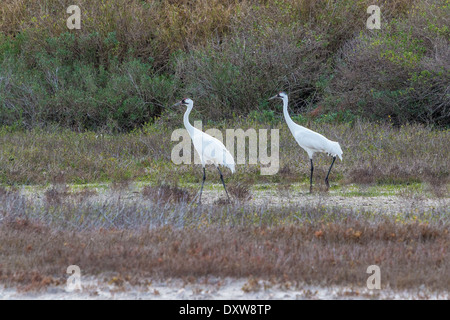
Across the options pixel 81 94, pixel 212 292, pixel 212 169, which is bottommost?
pixel 212 169

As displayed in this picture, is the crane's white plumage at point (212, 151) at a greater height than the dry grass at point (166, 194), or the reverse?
the crane's white plumage at point (212, 151)

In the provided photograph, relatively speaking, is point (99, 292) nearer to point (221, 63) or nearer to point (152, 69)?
point (221, 63)

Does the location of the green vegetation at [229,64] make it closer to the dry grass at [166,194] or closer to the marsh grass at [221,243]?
the dry grass at [166,194]

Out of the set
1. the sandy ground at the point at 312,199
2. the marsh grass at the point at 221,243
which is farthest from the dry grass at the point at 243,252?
the sandy ground at the point at 312,199

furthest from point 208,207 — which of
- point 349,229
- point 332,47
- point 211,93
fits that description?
point 332,47

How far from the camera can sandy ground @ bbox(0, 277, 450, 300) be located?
5.16 meters

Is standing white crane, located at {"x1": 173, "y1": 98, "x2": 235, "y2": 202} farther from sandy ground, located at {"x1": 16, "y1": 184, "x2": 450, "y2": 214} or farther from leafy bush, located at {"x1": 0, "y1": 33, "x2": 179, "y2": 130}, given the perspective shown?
A: leafy bush, located at {"x1": 0, "y1": 33, "x2": 179, "y2": 130}

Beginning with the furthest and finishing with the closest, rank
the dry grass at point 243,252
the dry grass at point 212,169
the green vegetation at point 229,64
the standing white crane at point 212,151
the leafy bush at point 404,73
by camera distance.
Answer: the green vegetation at point 229,64 → the leafy bush at point 404,73 → the dry grass at point 212,169 → the standing white crane at point 212,151 → the dry grass at point 243,252

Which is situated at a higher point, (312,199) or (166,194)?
(166,194)

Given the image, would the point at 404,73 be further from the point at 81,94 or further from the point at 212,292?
the point at 212,292

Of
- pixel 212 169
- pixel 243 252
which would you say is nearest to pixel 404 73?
pixel 212 169

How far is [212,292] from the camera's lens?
17.3 ft

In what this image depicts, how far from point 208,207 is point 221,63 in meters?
9.12

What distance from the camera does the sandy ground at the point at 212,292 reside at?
16.9 feet
